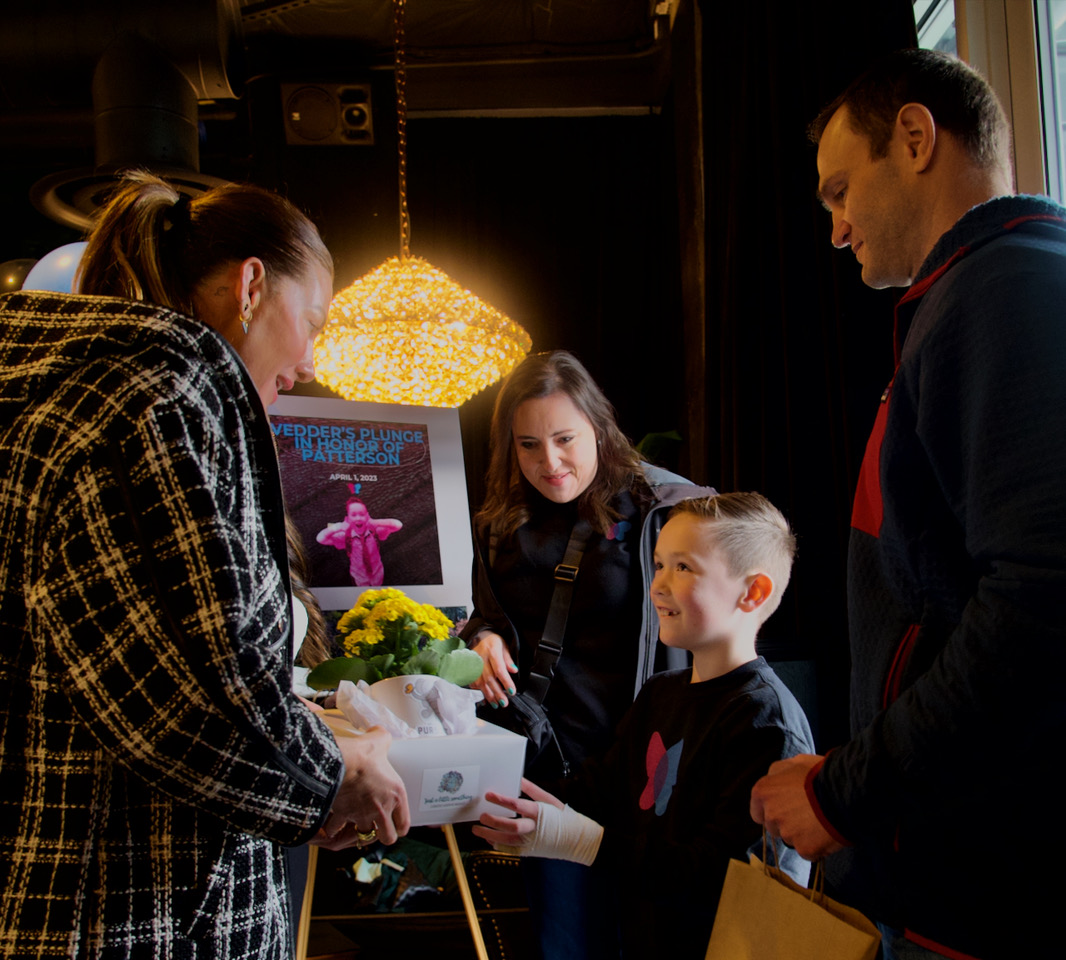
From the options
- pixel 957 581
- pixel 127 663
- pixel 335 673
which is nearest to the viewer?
pixel 127 663

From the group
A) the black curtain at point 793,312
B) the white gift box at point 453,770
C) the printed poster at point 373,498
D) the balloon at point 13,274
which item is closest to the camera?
the white gift box at point 453,770

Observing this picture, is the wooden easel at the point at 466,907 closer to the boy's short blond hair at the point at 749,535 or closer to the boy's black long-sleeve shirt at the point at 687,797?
the boy's black long-sleeve shirt at the point at 687,797

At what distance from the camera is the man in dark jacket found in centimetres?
73

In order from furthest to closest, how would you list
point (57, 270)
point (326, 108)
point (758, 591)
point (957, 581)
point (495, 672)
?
point (326, 108), point (57, 270), point (495, 672), point (758, 591), point (957, 581)

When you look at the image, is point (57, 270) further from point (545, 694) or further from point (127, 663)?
point (127, 663)

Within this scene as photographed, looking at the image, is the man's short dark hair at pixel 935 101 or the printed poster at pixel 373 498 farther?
the printed poster at pixel 373 498

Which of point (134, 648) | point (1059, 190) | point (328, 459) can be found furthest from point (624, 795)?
point (1059, 190)

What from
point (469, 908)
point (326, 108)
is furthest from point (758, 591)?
point (326, 108)

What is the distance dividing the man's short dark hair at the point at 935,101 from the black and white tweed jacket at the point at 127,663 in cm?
85

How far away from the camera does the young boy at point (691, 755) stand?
1326 mm

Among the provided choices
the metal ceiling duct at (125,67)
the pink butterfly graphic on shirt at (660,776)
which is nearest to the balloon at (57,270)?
the metal ceiling duct at (125,67)

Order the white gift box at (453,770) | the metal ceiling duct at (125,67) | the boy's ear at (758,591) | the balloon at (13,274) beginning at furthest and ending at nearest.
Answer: the balloon at (13,274) → the metal ceiling duct at (125,67) → the boy's ear at (758,591) → the white gift box at (453,770)

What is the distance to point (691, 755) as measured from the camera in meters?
1.43

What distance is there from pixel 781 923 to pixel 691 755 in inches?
19.1
